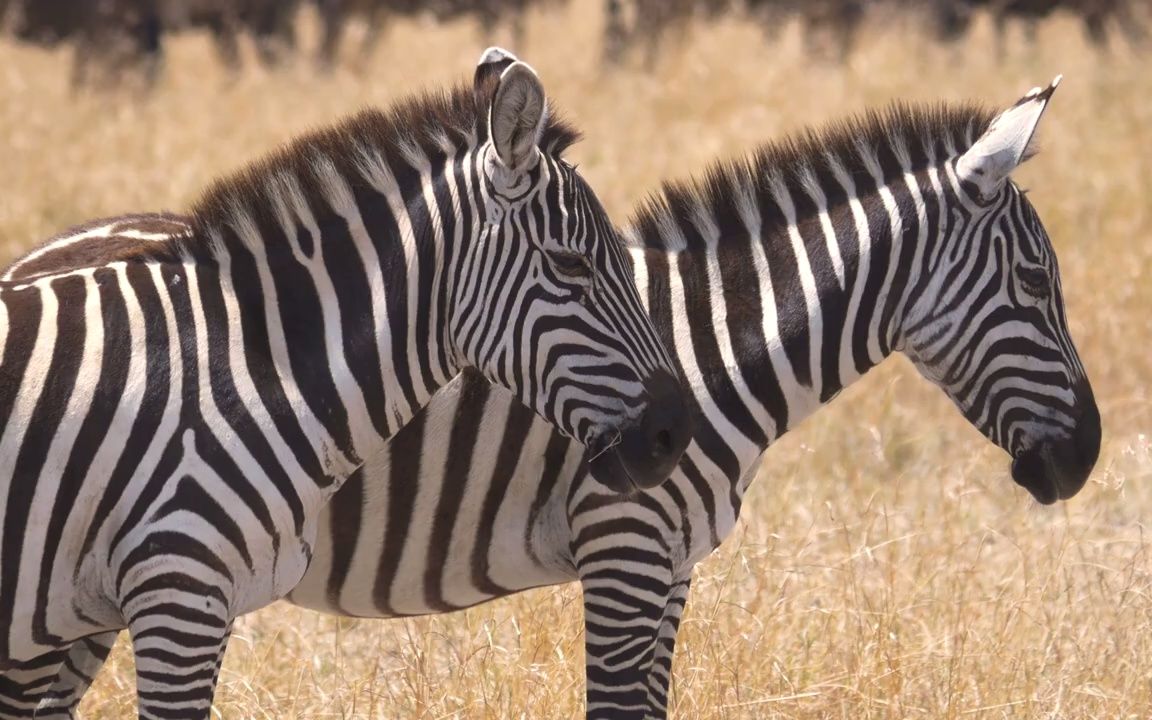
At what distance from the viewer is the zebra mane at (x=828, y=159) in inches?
153

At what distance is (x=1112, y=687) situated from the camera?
4.48m

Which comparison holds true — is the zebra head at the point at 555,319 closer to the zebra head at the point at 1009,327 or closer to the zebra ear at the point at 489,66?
the zebra ear at the point at 489,66

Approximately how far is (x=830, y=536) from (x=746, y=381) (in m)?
2.22

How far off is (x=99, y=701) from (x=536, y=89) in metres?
2.59

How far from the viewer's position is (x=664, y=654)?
13.1ft

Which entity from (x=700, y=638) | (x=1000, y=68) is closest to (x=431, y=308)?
(x=700, y=638)

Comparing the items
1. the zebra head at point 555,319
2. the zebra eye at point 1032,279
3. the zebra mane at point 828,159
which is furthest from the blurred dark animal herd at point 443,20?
the zebra eye at point 1032,279

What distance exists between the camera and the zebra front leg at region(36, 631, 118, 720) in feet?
13.0

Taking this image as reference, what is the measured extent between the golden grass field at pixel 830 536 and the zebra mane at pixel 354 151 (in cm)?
151

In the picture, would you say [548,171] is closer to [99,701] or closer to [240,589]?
[240,589]

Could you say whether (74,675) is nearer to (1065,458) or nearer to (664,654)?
(664,654)

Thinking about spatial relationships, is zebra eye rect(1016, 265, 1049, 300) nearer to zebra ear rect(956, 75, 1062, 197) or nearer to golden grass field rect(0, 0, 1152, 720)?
zebra ear rect(956, 75, 1062, 197)

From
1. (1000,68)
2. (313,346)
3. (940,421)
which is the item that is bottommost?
(313,346)

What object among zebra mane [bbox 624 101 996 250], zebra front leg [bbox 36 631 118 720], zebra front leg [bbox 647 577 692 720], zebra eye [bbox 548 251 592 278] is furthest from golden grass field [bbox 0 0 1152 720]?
zebra eye [bbox 548 251 592 278]
